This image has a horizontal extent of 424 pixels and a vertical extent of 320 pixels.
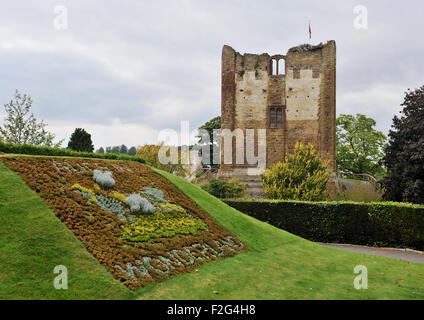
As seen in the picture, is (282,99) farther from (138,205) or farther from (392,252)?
(138,205)

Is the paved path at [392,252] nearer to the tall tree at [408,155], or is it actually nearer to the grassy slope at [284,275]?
the grassy slope at [284,275]

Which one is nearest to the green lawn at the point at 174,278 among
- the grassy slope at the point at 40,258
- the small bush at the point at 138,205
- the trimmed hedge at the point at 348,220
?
the grassy slope at the point at 40,258

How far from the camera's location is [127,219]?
1009 centimetres

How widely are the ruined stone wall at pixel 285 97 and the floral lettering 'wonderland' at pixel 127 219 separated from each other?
824 inches

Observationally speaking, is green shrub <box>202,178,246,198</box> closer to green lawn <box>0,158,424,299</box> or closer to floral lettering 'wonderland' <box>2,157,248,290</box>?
floral lettering 'wonderland' <box>2,157,248,290</box>

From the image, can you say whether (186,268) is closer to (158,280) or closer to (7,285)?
(158,280)

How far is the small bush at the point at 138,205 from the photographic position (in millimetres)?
10766

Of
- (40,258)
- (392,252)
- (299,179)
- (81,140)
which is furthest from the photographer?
(299,179)

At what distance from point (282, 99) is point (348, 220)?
59.3 feet

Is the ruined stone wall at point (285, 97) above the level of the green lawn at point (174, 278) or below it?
above

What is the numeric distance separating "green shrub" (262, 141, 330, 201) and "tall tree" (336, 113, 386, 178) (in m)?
31.5

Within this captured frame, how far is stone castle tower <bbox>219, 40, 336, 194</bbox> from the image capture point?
32.1 metres

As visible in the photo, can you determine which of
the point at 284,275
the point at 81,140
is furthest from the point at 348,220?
the point at 81,140
